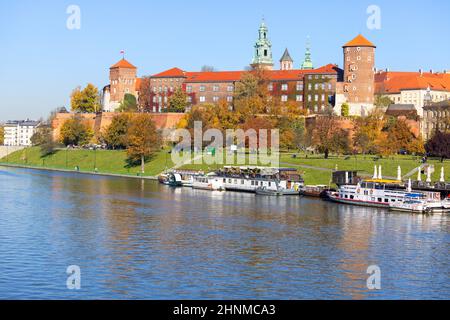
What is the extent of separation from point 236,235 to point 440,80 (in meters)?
99.8

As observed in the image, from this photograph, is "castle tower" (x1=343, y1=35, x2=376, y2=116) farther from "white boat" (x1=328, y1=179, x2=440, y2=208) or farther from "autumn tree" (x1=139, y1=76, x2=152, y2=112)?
"white boat" (x1=328, y1=179, x2=440, y2=208)

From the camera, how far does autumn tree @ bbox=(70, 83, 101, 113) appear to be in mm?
141875

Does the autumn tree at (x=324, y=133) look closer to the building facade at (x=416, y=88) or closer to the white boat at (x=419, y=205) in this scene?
the white boat at (x=419, y=205)

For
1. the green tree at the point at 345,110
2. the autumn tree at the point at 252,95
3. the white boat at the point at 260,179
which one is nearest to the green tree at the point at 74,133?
the autumn tree at the point at 252,95

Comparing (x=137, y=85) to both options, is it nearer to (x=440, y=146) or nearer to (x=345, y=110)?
(x=345, y=110)

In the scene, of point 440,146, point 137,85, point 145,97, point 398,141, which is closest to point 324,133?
point 398,141

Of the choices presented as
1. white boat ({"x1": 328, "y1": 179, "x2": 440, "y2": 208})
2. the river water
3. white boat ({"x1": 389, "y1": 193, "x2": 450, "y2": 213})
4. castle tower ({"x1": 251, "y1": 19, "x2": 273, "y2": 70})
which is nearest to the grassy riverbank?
white boat ({"x1": 328, "y1": 179, "x2": 440, "y2": 208})

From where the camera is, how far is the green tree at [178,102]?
12719 centimetres

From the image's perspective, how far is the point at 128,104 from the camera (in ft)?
442

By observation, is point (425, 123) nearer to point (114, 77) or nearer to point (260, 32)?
point (114, 77)

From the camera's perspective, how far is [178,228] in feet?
157

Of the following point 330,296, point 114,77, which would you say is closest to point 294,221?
point 330,296

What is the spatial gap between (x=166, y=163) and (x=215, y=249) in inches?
2237
